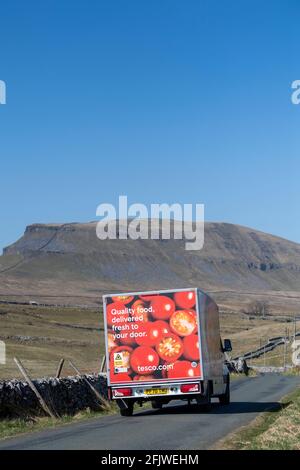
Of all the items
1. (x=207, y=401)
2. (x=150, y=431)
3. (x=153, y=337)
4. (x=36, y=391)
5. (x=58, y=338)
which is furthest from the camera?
(x=58, y=338)

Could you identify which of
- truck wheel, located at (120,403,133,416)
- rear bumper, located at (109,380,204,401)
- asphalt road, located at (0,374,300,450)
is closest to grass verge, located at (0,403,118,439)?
asphalt road, located at (0,374,300,450)

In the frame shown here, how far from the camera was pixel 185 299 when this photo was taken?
21031 mm

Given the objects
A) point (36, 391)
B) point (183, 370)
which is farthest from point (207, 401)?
point (36, 391)

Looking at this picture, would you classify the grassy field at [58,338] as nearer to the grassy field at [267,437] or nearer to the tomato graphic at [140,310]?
the tomato graphic at [140,310]

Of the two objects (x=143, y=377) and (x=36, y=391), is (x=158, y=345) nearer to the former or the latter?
(x=143, y=377)

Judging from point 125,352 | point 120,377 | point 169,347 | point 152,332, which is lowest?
point 120,377

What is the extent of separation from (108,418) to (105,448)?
8.81 m

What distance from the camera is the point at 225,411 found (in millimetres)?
23406

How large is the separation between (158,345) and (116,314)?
136 cm

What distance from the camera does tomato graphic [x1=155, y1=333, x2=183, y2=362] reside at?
69.5 feet

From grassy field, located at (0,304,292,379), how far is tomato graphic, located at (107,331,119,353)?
65.7 feet

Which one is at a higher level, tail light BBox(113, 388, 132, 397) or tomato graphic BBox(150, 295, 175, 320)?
tomato graphic BBox(150, 295, 175, 320)

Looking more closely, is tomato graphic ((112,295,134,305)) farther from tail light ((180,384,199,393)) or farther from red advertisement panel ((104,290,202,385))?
tail light ((180,384,199,393))
